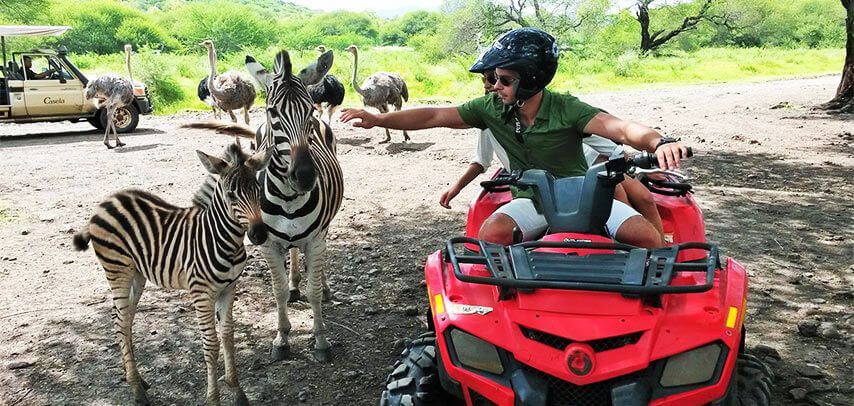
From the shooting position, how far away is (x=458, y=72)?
2948 centimetres

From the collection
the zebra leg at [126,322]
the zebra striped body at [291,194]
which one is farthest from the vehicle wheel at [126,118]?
the zebra leg at [126,322]

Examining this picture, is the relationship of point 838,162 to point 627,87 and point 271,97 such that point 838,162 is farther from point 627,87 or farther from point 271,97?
point 627,87

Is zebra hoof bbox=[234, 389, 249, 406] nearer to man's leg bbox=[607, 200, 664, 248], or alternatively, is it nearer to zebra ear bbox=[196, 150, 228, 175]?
zebra ear bbox=[196, 150, 228, 175]

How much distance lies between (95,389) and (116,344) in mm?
646

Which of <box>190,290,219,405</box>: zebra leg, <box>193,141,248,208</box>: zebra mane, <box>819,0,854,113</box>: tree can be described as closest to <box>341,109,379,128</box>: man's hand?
<box>193,141,248,208</box>: zebra mane

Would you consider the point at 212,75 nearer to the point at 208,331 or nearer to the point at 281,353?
the point at 281,353

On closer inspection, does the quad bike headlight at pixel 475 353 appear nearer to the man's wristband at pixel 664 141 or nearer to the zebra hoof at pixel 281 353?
the man's wristband at pixel 664 141

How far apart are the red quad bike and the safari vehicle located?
16566 millimetres

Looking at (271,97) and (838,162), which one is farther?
(838,162)

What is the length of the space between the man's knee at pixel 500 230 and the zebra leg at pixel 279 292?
1.97 meters

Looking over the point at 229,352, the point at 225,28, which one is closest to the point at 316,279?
the point at 229,352

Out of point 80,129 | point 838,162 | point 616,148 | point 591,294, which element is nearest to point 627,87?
point 838,162

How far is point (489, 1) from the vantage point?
4338 cm

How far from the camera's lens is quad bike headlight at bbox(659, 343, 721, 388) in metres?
2.43
